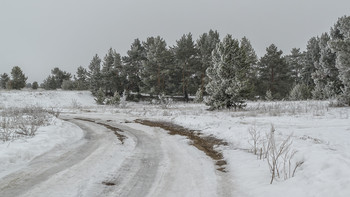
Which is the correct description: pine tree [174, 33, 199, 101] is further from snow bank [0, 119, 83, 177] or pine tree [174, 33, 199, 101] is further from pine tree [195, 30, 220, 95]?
snow bank [0, 119, 83, 177]

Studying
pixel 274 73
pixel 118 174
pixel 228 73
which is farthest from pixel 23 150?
pixel 274 73

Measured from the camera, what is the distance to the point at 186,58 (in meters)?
40.6

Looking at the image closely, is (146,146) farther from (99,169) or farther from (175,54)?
(175,54)

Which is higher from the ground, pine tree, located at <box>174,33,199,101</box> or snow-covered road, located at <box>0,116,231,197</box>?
pine tree, located at <box>174,33,199,101</box>

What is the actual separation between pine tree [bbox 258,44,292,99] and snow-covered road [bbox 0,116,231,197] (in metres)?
40.0

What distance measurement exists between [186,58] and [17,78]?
1444 inches

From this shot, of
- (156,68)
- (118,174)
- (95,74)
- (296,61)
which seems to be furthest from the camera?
(296,61)

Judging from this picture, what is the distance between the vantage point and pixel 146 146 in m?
6.39

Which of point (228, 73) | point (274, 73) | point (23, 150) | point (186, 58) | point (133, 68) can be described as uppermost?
point (186, 58)

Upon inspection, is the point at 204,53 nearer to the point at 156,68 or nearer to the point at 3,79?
the point at 156,68

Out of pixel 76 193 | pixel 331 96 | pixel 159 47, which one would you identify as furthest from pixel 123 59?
pixel 76 193

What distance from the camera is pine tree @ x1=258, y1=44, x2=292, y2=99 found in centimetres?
4072

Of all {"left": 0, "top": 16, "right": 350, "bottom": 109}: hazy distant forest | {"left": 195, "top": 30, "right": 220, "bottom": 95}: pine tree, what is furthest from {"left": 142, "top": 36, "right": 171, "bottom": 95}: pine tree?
{"left": 195, "top": 30, "right": 220, "bottom": 95}: pine tree

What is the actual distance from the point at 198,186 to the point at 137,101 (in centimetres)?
3965
